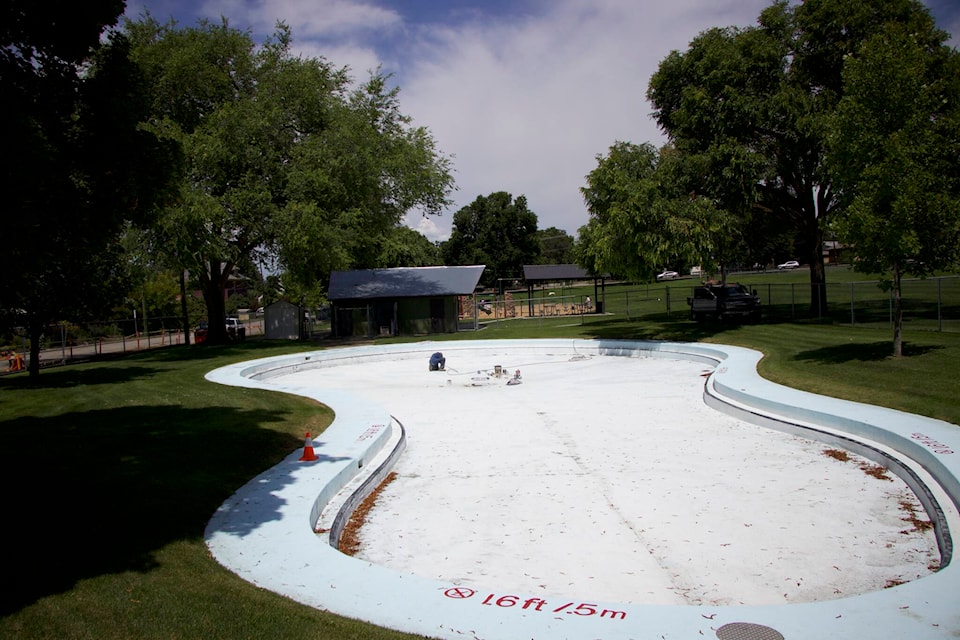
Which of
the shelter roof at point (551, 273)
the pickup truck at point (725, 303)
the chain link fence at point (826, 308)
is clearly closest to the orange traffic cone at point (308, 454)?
the chain link fence at point (826, 308)

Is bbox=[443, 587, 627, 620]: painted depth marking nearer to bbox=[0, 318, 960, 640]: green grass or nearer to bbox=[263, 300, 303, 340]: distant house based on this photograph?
bbox=[0, 318, 960, 640]: green grass

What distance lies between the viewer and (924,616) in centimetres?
509

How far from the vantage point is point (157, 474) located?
29.9ft

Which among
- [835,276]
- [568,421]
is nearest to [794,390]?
[568,421]

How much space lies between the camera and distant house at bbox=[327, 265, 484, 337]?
40.2m

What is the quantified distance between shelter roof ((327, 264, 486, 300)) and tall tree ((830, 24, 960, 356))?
27.0 metres

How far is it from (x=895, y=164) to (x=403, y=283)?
103ft

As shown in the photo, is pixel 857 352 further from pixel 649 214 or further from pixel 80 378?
pixel 80 378

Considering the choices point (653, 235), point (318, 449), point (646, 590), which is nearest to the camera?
point (646, 590)

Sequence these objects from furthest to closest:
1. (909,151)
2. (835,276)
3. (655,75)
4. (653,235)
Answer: (835,276) < (655,75) < (653,235) < (909,151)

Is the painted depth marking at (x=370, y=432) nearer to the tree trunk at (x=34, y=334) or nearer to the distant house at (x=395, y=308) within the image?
the tree trunk at (x=34, y=334)

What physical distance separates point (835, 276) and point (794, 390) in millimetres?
53542

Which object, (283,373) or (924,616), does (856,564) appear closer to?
(924,616)

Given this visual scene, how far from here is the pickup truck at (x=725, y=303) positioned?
104 ft
